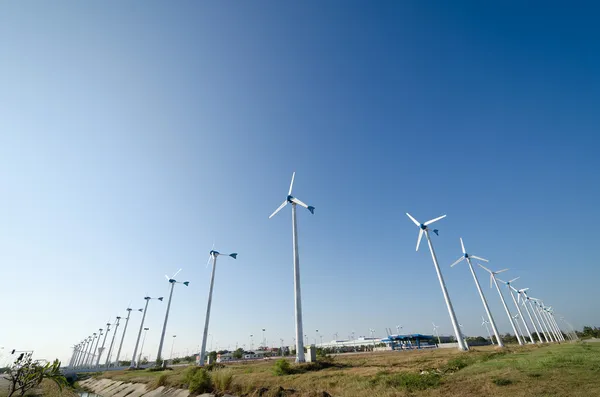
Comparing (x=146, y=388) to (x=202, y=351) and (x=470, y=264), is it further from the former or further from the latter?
(x=470, y=264)

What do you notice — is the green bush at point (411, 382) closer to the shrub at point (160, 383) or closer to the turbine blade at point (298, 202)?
the shrub at point (160, 383)

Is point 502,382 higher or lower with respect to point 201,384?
higher

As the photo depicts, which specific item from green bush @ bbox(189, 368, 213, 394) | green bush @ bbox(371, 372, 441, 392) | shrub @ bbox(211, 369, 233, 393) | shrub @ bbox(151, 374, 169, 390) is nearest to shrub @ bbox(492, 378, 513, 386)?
green bush @ bbox(371, 372, 441, 392)

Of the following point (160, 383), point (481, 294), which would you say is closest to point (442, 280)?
point (481, 294)

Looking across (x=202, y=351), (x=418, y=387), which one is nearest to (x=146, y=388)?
(x=202, y=351)

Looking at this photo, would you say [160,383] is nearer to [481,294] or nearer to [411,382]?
[411,382]

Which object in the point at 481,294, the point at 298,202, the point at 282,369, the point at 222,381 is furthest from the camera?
the point at 481,294

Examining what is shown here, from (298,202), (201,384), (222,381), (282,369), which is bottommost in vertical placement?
(201,384)

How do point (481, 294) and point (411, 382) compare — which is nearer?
point (411, 382)

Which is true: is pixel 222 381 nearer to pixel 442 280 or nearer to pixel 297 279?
pixel 297 279

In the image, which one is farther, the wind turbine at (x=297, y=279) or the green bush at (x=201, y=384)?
the wind turbine at (x=297, y=279)

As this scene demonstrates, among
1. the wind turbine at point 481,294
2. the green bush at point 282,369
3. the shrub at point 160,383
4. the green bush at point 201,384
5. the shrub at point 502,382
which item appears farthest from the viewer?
the wind turbine at point 481,294

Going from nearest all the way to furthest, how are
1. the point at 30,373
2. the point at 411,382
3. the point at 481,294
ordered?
the point at 30,373
the point at 411,382
the point at 481,294

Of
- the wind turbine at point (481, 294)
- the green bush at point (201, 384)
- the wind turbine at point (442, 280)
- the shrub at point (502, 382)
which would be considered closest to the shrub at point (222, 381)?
the green bush at point (201, 384)
